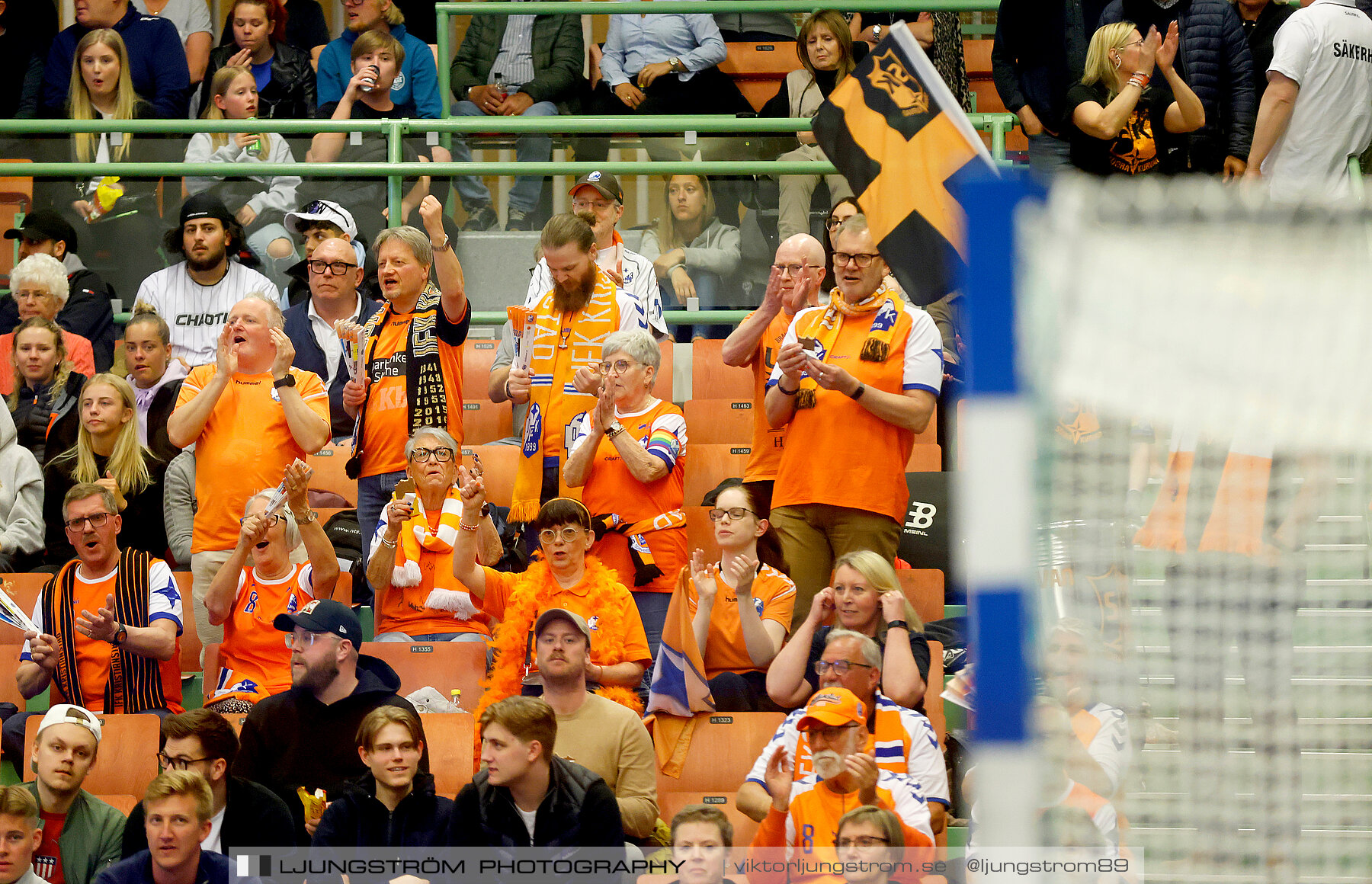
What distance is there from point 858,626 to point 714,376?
2880 mm

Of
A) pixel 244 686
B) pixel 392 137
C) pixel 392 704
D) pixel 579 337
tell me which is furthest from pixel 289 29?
pixel 392 704

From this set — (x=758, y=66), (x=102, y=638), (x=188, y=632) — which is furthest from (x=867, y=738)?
(x=758, y=66)

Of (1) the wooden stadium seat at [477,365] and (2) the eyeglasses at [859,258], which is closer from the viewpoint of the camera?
(2) the eyeglasses at [859,258]

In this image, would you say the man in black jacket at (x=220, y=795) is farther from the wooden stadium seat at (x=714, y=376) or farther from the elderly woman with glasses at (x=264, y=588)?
the wooden stadium seat at (x=714, y=376)

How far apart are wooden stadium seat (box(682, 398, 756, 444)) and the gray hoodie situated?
3.05 metres

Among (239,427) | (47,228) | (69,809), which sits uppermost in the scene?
(47,228)

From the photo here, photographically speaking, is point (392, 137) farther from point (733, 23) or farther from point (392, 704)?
point (392, 704)

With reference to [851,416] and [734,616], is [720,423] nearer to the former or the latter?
[851,416]

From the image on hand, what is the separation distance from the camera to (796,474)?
619 cm

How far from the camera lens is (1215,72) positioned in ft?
25.9

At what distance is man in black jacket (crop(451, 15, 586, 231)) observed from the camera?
946 cm

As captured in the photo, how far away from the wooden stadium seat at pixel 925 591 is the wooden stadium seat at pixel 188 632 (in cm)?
301

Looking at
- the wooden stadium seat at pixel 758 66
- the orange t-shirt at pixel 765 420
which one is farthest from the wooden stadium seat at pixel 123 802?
the wooden stadium seat at pixel 758 66

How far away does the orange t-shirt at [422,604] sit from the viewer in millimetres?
6492
